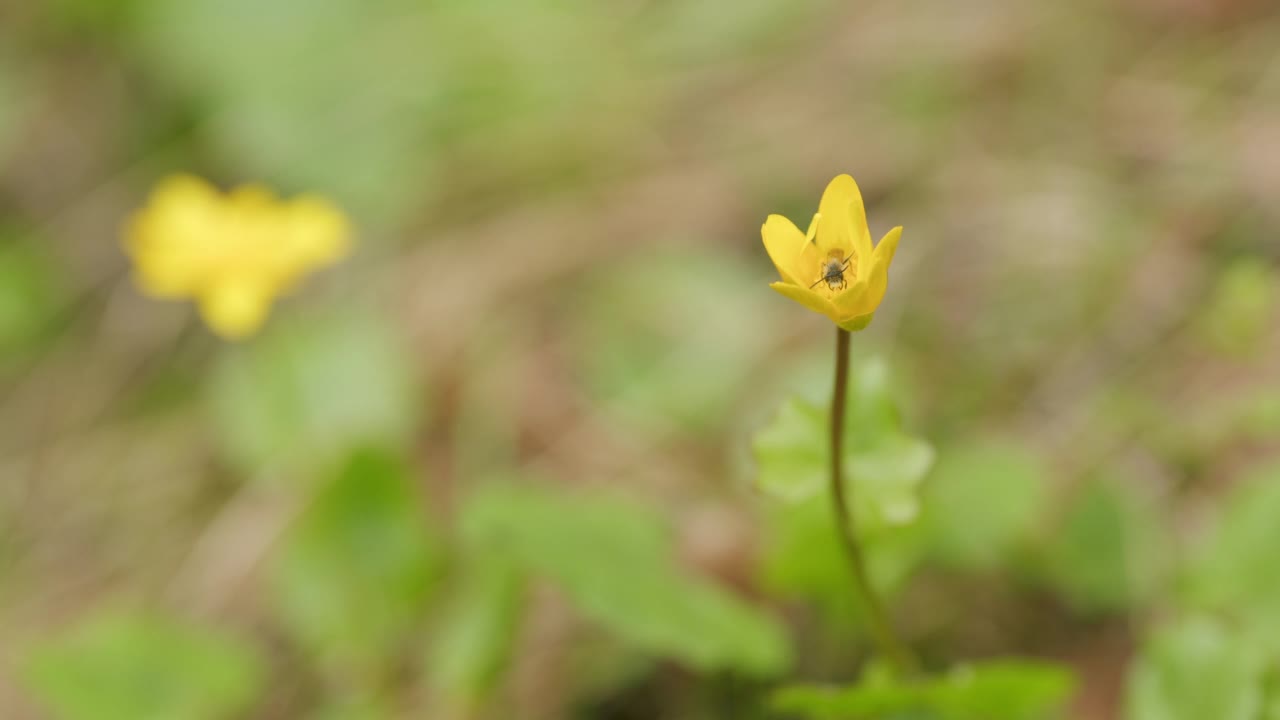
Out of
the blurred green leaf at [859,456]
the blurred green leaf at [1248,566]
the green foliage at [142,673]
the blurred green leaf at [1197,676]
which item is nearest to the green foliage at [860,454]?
the blurred green leaf at [859,456]

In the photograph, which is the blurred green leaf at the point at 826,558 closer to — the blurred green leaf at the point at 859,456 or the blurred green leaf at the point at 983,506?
the blurred green leaf at the point at 983,506

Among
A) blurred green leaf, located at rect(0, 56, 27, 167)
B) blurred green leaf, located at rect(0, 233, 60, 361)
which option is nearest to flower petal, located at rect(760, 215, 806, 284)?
blurred green leaf, located at rect(0, 233, 60, 361)

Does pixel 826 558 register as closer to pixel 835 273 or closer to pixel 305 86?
pixel 835 273

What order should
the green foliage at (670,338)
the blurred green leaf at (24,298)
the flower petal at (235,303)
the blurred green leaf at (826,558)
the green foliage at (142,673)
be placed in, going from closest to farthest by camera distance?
the blurred green leaf at (826,558) → the green foliage at (142,673) → the flower petal at (235,303) → the green foliage at (670,338) → the blurred green leaf at (24,298)

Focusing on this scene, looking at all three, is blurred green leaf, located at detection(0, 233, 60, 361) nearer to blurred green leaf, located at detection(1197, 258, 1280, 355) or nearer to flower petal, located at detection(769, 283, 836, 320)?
flower petal, located at detection(769, 283, 836, 320)

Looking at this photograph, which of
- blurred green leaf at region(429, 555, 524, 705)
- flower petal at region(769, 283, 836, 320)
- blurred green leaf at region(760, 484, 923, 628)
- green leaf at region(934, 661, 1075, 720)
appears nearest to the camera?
flower petal at region(769, 283, 836, 320)

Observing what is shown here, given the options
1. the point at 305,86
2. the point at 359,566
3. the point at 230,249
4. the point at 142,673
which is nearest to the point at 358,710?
the point at 359,566

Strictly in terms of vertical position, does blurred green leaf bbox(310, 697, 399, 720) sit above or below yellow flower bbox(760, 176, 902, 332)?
above

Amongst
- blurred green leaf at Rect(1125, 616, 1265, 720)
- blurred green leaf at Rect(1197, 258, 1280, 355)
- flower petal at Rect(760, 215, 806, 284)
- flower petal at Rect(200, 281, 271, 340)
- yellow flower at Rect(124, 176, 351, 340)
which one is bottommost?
blurred green leaf at Rect(1125, 616, 1265, 720)

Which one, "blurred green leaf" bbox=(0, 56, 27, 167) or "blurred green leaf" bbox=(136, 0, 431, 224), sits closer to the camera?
"blurred green leaf" bbox=(136, 0, 431, 224)
